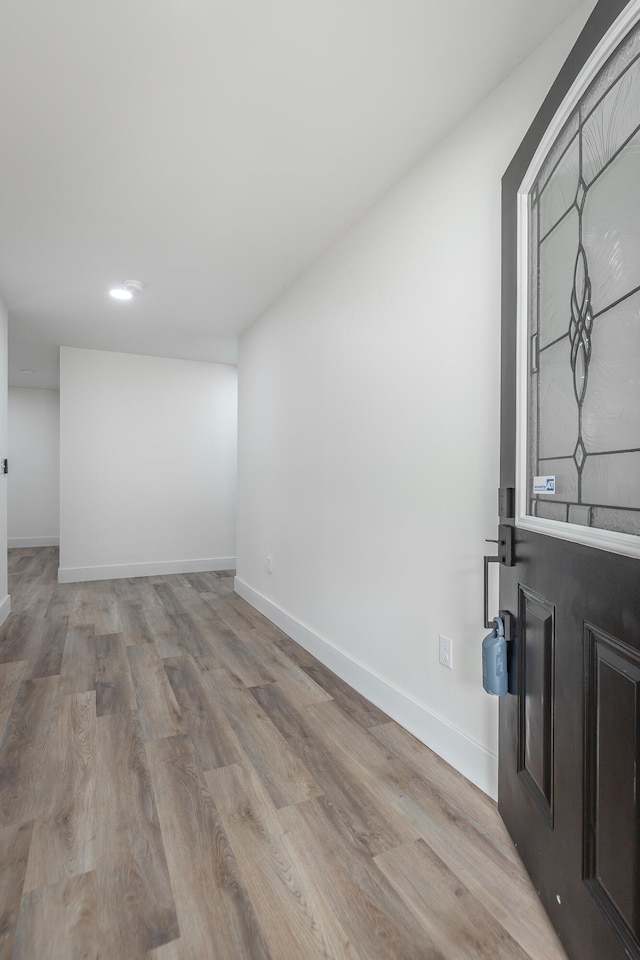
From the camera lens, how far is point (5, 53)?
153 centimetres

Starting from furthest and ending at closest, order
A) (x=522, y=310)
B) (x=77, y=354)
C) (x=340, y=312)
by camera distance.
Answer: (x=77, y=354), (x=340, y=312), (x=522, y=310)

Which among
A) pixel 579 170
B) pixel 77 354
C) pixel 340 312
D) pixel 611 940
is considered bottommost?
pixel 611 940

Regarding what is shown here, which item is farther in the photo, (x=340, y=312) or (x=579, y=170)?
(x=340, y=312)

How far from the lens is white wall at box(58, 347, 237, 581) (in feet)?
17.0

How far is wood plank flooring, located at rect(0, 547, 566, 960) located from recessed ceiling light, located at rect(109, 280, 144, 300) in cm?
258

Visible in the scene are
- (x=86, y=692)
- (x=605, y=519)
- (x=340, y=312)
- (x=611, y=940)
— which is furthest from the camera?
(x=340, y=312)

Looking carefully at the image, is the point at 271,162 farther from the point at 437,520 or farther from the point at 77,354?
the point at 77,354

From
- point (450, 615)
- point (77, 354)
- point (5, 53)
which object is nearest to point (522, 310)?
point (450, 615)

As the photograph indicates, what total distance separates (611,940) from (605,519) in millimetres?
808

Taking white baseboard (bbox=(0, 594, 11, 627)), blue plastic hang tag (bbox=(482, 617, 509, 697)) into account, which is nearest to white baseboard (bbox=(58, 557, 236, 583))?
white baseboard (bbox=(0, 594, 11, 627))

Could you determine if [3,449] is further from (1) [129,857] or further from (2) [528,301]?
(2) [528,301]

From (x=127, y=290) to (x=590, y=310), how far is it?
10.9 feet

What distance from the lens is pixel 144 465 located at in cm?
548

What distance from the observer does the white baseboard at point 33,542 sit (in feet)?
24.4
